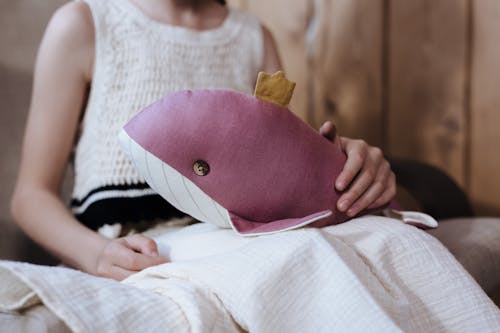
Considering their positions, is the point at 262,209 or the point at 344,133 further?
the point at 344,133

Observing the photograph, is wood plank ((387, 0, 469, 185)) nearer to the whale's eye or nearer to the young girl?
the young girl

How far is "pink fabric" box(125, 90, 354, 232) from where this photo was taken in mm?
572

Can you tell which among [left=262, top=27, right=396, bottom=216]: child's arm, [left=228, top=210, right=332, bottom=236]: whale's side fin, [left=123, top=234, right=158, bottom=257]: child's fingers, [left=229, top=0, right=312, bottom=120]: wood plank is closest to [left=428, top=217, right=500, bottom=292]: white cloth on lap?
[left=262, top=27, right=396, bottom=216]: child's arm

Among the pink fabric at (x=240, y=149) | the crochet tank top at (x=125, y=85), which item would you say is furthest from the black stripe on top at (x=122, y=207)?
the pink fabric at (x=240, y=149)

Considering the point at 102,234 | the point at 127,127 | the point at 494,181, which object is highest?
→ the point at 127,127

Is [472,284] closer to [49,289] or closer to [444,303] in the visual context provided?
[444,303]

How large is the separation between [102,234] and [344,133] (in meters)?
0.71

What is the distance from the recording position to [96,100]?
840 mm

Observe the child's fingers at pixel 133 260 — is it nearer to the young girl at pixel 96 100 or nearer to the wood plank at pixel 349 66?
the young girl at pixel 96 100

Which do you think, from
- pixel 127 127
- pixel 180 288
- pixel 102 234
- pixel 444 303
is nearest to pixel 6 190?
pixel 102 234

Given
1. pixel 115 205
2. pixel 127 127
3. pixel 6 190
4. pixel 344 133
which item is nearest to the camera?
pixel 127 127

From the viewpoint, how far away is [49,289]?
46 cm

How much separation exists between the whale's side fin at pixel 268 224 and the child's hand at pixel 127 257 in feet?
0.30

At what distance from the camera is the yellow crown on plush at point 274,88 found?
1.95 feet
